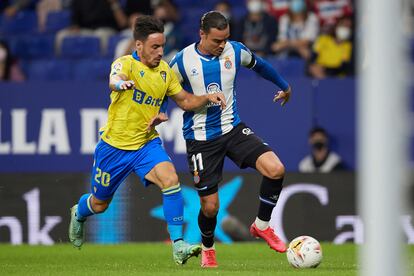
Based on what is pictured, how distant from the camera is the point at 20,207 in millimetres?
12656

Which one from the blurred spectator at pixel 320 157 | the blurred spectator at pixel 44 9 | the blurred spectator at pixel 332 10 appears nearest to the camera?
the blurred spectator at pixel 320 157

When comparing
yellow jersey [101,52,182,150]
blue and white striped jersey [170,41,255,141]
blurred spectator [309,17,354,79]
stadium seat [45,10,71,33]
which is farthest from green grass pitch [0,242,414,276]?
stadium seat [45,10,71,33]

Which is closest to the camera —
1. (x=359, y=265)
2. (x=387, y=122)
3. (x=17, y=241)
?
(x=387, y=122)

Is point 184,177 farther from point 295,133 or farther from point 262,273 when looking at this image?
point 262,273

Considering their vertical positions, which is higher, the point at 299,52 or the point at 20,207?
the point at 299,52

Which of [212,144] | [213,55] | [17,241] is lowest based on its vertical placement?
[17,241]

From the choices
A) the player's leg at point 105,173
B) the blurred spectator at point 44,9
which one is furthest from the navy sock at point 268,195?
the blurred spectator at point 44,9

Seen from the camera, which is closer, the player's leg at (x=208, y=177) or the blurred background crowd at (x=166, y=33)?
the player's leg at (x=208, y=177)

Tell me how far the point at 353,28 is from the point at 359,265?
22.9 ft

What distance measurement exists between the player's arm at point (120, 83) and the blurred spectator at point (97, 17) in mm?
7648

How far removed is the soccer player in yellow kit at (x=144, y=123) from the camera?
827 centimetres

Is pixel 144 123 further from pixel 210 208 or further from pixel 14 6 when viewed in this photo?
pixel 14 6

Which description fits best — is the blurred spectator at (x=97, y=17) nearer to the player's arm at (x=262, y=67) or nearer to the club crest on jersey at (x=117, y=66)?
the player's arm at (x=262, y=67)

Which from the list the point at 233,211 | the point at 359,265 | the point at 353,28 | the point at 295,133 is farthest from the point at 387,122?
the point at 353,28
